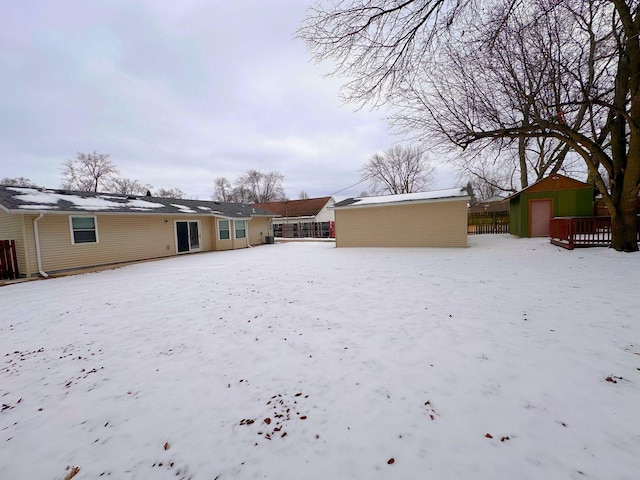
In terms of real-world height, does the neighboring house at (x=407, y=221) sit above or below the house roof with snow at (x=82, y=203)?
below

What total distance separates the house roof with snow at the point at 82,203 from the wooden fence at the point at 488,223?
1933 cm

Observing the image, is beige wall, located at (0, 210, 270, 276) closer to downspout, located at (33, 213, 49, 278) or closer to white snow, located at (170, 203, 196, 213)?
downspout, located at (33, 213, 49, 278)

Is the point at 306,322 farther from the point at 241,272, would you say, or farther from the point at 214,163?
the point at 214,163

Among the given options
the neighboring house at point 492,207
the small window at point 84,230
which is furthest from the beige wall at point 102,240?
the neighboring house at point 492,207

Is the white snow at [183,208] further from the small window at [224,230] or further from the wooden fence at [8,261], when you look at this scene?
the wooden fence at [8,261]

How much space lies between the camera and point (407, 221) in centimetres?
1376

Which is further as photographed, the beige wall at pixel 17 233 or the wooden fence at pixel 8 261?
the beige wall at pixel 17 233

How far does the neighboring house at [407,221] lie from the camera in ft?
41.5

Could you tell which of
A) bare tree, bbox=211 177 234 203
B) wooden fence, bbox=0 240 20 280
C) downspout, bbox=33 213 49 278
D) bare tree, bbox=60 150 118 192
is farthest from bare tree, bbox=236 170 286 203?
wooden fence, bbox=0 240 20 280

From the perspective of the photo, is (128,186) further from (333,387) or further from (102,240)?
(333,387)

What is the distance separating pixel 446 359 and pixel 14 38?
583 inches

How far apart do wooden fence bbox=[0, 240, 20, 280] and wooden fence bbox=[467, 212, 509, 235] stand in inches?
1053

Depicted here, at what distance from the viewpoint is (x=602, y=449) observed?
1.70 metres

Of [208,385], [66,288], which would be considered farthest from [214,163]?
[208,385]
